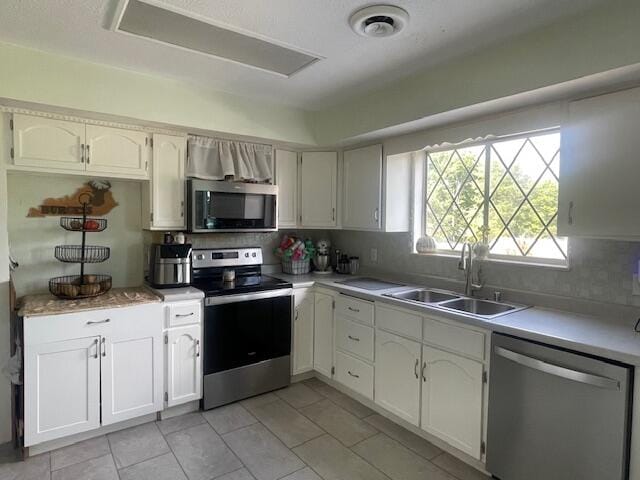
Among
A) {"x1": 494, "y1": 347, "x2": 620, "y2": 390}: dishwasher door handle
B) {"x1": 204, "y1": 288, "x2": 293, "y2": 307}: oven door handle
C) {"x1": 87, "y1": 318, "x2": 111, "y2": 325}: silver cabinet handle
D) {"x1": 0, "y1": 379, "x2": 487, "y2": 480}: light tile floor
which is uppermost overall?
{"x1": 204, "y1": 288, "x2": 293, "y2": 307}: oven door handle

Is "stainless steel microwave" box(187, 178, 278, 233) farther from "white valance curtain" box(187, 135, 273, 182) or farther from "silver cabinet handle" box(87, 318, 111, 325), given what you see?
"silver cabinet handle" box(87, 318, 111, 325)

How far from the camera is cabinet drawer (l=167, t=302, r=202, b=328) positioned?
260 cm

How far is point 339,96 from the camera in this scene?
296 cm

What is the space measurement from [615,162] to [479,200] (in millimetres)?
1016

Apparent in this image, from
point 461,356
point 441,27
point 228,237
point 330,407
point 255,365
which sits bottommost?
point 330,407

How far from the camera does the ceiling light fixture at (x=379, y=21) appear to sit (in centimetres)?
171

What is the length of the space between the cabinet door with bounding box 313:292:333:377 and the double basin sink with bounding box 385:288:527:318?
653 millimetres

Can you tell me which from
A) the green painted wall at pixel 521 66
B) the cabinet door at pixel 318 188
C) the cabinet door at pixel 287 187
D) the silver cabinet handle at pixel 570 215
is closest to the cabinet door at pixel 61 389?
the cabinet door at pixel 287 187

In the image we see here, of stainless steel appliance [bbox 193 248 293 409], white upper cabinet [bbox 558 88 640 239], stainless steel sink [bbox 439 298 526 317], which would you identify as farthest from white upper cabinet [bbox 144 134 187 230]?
white upper cabinet [bbox 558 88 640 239]

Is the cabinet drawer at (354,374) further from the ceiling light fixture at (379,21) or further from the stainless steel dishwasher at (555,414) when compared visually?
the ceiling light fixture at (379,21)

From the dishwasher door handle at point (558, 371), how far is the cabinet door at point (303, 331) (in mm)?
1597

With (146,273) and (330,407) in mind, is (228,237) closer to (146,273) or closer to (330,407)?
(146,273)

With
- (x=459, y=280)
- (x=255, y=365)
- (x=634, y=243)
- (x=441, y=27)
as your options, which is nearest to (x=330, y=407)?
(x=255, y=365)

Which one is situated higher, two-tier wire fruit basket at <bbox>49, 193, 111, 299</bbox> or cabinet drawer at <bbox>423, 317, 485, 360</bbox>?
two-tier wire fruit basket at <bbox>49, 193, 111, 299</bbox>
